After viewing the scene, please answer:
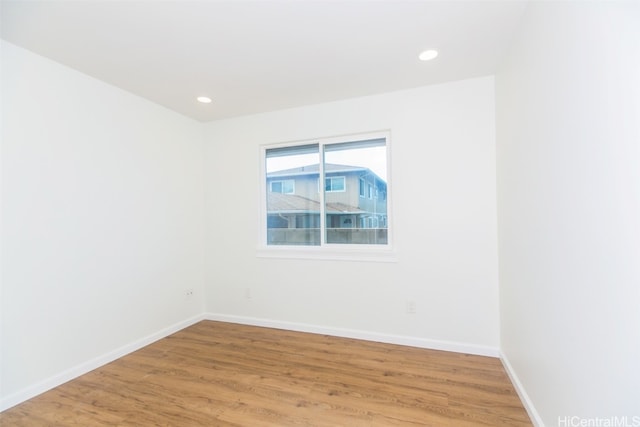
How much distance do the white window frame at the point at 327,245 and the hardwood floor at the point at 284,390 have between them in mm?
902

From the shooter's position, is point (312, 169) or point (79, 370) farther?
point (312, 169)

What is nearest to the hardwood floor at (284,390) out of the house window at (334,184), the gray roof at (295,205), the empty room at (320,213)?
the empty room at (320,213)

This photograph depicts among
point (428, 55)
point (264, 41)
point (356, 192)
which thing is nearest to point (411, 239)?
point (356, 192)

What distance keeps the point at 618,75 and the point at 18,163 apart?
11.0 feet

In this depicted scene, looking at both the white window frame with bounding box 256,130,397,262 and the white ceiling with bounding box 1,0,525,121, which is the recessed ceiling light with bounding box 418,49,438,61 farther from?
the white window frame with bounding box 256,130,397,262

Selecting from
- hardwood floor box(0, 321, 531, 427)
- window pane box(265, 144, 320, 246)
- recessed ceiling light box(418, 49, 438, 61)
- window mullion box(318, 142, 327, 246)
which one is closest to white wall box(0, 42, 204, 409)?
hardwood floor box(0, 321, 531, 427)

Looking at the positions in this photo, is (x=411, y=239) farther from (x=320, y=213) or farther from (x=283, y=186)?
(x=283, y=186)

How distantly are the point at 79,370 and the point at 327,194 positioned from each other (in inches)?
109

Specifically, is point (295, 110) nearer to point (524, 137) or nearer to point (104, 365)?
point (524, 137)

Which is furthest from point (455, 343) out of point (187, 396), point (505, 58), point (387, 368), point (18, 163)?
point (18, 163)

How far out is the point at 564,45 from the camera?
1.31 metres

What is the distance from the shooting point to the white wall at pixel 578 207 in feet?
3.14

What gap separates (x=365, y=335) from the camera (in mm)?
3006

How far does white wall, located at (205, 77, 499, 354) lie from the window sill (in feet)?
0.21
